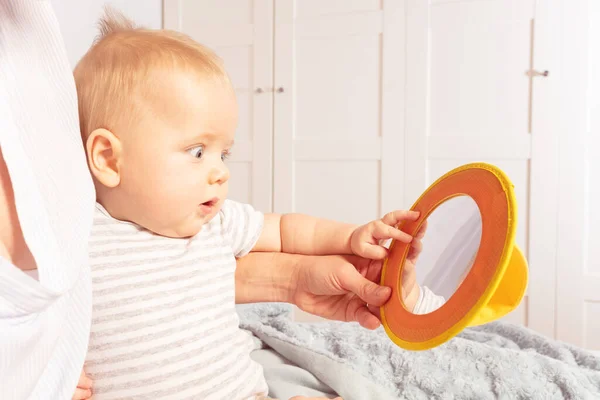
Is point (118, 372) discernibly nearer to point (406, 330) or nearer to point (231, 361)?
point (231, 361)

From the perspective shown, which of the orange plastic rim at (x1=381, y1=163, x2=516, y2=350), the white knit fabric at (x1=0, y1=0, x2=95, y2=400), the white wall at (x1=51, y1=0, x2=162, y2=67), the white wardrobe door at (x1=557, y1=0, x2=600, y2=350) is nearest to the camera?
the white knit fabric at (x1=0, y1=0, x2=95, y2=400)

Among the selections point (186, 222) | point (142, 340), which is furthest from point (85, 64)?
point (142, 340)

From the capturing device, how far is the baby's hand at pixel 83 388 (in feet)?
2.43

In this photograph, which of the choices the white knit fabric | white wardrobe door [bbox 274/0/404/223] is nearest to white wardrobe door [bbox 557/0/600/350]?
white wardrobe door [bbox 274/0/404/223]

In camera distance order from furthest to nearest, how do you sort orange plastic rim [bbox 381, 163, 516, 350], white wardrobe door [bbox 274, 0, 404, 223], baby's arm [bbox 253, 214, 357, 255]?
1. white wardrobe door [bbox 274, 0, 404, 223]
2. baby's arm [bbox 253, 214, 357, 255]
3. orange plastic rim [bbox 381, 163, 516, 350]

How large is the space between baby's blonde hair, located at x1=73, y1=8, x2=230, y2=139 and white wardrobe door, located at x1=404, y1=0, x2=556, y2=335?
2.11 meters

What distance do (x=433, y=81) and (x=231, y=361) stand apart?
2.26 metres

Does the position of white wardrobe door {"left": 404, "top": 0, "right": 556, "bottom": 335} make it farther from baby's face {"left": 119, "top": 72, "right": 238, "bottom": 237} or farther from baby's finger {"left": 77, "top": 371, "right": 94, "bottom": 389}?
baby's finger {"left": 77, "top": 371, "right": 94, "bottom": 389}

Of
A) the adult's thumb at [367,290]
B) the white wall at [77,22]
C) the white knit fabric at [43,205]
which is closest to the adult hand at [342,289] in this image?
the adult's thumb at [367,290]

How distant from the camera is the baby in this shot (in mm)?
780

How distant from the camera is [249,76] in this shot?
3180mm

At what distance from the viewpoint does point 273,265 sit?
110 centimetres

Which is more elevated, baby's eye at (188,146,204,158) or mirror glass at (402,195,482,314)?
baby's eye at (188,146,204,158)

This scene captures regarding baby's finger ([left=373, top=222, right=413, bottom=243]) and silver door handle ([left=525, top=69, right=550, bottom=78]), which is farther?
silver door handle ([left=525, top=69, right=550, bottom=78])
